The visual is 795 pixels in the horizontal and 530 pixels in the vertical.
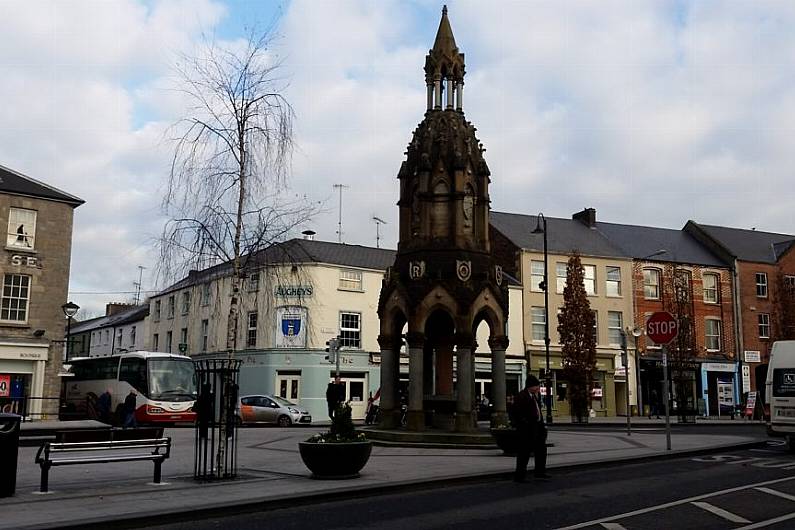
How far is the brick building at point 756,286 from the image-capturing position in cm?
5084

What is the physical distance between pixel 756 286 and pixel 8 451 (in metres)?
52.3

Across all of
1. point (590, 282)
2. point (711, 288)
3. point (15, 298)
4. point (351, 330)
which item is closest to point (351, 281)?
point (351, 330)

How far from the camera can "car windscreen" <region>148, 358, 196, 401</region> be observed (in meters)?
32.0

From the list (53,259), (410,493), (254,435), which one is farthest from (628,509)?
(53,259)

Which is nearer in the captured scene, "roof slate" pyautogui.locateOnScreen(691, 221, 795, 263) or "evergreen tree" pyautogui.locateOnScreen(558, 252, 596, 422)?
"evergreen tree" pyautogui.locateOnScreen(558, 252, 596, 422)

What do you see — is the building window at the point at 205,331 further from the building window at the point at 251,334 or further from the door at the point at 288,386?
the door at the point at 288,386

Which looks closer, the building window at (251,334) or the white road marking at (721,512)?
the white road marking at (721,512)

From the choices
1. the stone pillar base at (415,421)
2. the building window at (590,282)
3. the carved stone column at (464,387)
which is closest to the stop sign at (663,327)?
the carved stone column at (464,387)

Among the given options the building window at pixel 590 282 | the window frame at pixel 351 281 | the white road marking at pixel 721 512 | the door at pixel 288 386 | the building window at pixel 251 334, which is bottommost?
the white road marking at pixel 721 512

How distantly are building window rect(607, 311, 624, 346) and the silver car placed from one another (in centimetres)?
2310

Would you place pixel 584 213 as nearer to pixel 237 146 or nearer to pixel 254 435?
pixel 254 435

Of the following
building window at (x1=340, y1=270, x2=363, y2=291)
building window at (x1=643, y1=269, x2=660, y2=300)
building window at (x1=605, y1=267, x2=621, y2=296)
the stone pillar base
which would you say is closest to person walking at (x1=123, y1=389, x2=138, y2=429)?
the stone pillar base

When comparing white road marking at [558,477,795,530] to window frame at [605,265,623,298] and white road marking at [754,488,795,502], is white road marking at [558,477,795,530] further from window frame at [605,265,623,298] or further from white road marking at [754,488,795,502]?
window frame at [605,265,623,298]

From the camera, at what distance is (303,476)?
12.8m
